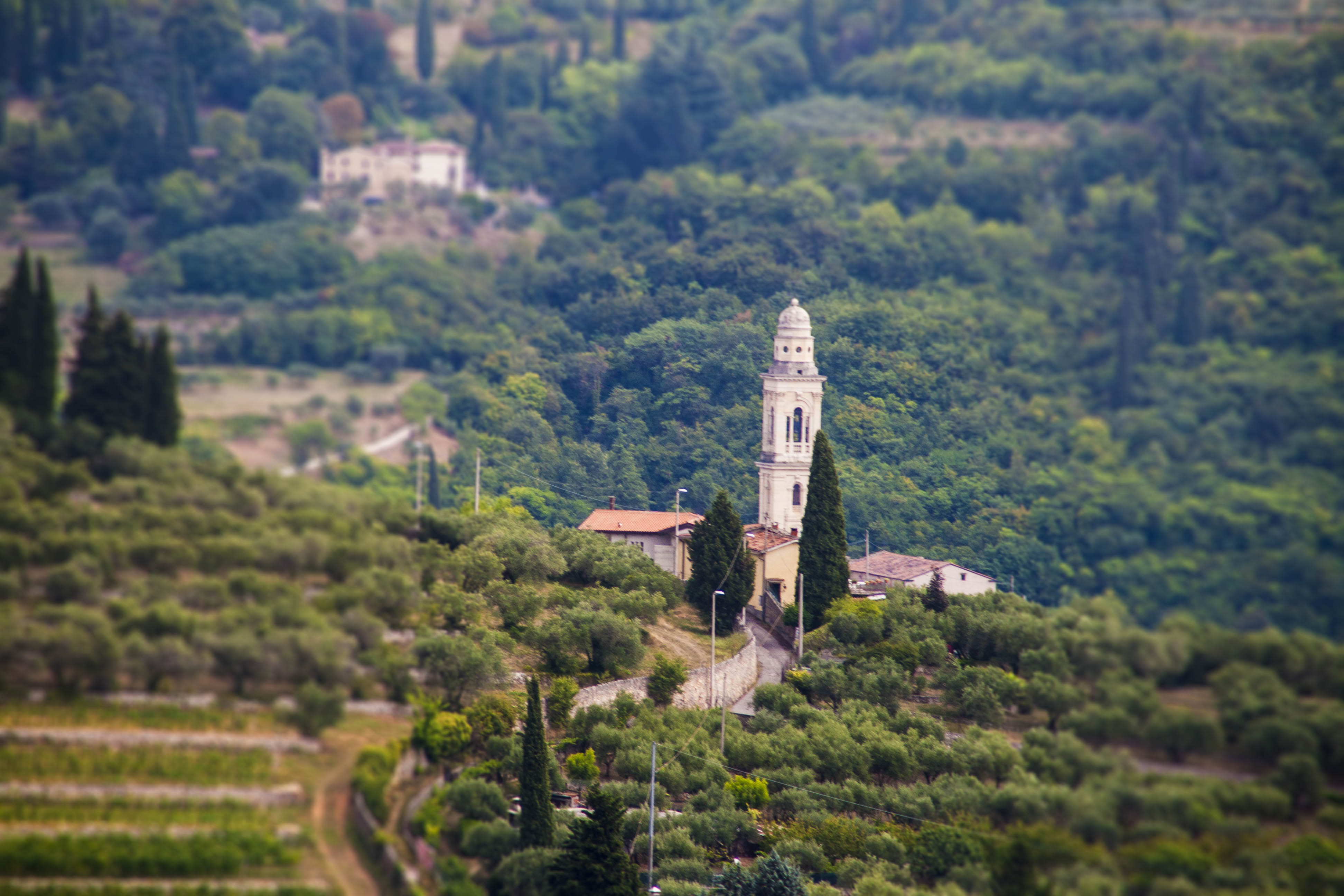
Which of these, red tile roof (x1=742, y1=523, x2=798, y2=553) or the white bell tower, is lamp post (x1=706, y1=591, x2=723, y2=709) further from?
the white bell tower

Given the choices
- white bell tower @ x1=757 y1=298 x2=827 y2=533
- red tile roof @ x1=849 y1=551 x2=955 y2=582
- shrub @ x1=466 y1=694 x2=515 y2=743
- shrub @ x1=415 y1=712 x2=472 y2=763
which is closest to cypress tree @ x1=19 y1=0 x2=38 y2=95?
white bell tower @ x1=757 y1=298 x2=827 y2=533

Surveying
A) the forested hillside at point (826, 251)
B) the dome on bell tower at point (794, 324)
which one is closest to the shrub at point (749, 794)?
the forested hillside at point (826, 251)

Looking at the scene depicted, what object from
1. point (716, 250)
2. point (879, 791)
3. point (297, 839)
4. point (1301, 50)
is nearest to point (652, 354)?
point (716, 250)

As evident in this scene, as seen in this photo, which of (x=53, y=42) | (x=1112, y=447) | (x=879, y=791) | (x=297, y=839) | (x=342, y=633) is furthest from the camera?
(x=53, y=42)

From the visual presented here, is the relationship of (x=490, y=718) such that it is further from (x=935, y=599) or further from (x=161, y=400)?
(x=935, y=599)

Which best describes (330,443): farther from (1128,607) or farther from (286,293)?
(1128,607)

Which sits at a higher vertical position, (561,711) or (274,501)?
(274,501)

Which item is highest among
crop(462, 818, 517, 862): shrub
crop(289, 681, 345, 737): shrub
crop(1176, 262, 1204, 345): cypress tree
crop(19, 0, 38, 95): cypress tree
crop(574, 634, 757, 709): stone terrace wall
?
crop(19, 0, 38, 95): cypress tree
